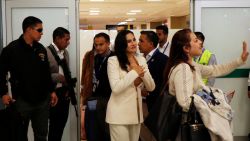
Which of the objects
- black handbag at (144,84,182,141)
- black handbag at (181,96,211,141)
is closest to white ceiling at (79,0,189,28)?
black handbag at (144,84,182,141)

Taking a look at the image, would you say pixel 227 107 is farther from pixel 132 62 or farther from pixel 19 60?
pixel 19 60

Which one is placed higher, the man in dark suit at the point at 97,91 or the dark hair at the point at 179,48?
the dark hair at the point at 179,48

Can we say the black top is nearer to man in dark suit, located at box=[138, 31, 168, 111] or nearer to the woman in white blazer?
the woman in white blazer

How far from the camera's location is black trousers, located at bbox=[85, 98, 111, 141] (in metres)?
3.88

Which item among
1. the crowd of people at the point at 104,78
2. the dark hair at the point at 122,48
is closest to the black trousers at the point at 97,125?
the crowd of people at the point at 104,78

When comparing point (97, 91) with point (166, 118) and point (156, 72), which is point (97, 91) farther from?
point (166, 118)

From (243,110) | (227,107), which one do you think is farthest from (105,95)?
(243,110)

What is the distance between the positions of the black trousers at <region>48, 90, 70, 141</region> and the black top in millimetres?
682

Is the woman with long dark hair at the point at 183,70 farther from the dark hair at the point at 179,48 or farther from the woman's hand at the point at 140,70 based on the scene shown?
the woman's hand at the point at 140,70

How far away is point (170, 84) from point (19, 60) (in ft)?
5.02

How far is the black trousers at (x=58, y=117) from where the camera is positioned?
413 cm

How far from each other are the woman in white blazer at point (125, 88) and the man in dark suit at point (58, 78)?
1.15 metres

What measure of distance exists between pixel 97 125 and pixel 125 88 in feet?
3.92

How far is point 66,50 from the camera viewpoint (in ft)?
14.4
